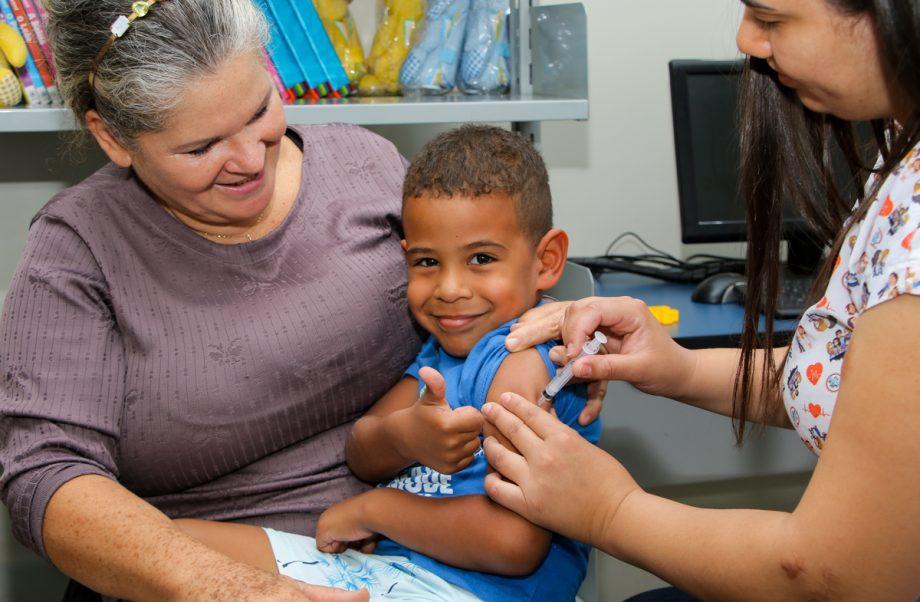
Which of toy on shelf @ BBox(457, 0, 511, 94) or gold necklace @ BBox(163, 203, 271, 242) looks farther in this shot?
toy on shelf @ BBox(457, 0, 511, 94)

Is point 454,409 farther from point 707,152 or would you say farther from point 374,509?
point 707,152

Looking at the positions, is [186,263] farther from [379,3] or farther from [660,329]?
[379,3]

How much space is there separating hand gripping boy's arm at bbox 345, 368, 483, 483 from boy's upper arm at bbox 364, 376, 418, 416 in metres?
0.06

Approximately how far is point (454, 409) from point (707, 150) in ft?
4.19

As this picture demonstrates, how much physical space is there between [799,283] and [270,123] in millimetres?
1361

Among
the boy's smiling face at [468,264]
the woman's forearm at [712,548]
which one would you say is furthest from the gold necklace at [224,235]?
the woman's forearm at [712,548]

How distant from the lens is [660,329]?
1332 millimetres

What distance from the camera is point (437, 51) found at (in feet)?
6.88

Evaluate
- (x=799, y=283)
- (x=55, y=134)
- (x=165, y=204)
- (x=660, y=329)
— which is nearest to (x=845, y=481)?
(x=660, y=329)

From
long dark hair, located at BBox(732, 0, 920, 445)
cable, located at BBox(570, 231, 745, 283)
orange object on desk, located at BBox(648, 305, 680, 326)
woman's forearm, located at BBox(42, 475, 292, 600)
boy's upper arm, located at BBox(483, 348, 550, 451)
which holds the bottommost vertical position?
cable, located at BBox(570, 231, 745, 283)

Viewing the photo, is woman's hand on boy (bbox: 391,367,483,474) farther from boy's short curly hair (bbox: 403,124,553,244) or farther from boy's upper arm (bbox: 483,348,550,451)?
boy's short curly hair (bbox: 403,124,553,244)

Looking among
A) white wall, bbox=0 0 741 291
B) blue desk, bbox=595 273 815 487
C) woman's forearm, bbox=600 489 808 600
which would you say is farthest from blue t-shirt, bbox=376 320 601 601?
white wall, bbox=0 0 741 291

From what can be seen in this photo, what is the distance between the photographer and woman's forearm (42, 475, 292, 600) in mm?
1078

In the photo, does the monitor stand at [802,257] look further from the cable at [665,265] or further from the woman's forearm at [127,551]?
the woman's forearm at [127,551]
